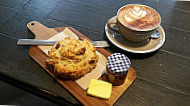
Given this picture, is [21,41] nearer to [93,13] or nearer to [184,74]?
[93,13]

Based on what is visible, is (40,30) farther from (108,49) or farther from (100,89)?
(100,89)

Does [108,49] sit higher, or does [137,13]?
[137,13]

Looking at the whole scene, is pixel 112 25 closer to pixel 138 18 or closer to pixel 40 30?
pixel 138 18

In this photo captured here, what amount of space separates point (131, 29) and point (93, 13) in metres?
0.40

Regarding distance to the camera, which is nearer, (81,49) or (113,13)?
(81,49)

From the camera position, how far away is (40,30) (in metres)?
1.05

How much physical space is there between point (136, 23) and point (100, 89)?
15.6 inches

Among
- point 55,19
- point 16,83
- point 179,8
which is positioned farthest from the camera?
point 179,8

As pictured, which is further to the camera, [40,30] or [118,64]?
[40,30]

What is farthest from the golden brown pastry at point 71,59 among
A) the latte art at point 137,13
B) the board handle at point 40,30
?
the latte art at point 137,13

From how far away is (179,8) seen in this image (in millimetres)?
1329

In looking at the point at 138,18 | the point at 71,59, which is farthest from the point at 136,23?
the point at 71,59

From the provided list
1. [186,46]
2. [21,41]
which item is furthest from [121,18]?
[21,41]

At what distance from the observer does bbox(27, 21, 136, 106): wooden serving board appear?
78 centimetres
